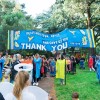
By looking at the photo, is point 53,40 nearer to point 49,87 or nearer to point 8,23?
point 49,87

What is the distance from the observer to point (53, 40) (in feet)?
55.5

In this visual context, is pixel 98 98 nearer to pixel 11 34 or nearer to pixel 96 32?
pixel 11 34

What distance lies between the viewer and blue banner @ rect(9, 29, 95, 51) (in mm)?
16734

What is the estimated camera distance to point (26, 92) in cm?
491

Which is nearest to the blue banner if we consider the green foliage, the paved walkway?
the paved walkway

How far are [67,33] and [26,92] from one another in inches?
491

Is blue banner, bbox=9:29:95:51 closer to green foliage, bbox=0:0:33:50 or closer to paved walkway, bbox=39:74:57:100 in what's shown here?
paved walkway, bbox=39:74:57:100

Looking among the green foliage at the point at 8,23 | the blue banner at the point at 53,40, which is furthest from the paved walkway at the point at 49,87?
the green foliage at the point at 8,23

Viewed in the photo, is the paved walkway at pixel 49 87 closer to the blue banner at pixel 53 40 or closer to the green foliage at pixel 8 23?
the blue banner at pixel 53 40

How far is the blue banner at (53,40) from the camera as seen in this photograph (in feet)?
54.9

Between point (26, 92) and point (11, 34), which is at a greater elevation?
point (11, 34)

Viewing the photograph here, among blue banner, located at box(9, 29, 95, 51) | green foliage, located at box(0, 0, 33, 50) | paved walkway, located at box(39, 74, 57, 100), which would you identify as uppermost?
green foliage, located at box(0, 0, 33, 50)

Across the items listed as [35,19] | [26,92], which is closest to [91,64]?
[26,92]

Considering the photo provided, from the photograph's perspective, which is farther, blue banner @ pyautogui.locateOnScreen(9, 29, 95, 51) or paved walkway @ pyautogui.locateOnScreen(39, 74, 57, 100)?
blue banner @ pyautogui.locateOnScreen(9, 29, 95, 51)
